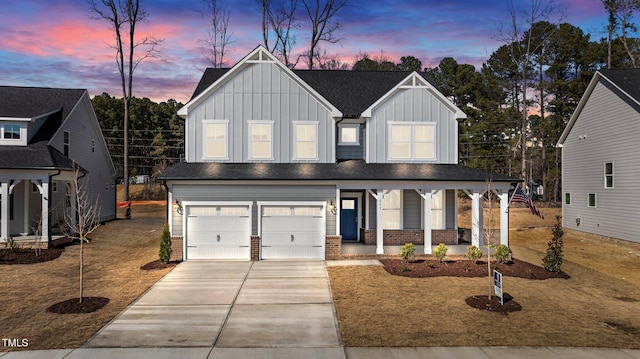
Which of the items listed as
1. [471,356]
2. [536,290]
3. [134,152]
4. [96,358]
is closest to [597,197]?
[536,290]

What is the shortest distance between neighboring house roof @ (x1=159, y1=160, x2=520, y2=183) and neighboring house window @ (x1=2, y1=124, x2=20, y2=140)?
10290mm

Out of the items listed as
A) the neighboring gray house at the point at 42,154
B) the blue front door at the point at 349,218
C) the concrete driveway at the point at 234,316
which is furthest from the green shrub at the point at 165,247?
the blue front door at the point at 349,218

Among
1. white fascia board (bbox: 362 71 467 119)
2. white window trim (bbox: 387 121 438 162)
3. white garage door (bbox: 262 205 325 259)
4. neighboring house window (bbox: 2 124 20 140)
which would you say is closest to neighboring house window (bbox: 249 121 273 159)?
white garage door (bbox: 262 205 325 259)

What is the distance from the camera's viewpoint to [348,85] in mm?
23828

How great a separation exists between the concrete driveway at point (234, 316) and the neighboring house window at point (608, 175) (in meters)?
19.0

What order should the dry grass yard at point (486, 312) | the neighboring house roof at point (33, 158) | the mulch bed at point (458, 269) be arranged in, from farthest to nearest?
the neighboring house roof at point (33, 158), the mulch bed at point (458, 269), the dry grass yard at point (486, 312)

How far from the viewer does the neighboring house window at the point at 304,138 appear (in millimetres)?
20016

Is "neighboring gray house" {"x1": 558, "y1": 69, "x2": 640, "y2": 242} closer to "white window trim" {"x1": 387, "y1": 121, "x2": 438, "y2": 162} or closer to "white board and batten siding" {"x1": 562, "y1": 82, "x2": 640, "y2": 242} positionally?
"white board and batten siding" {"x1": 562, "y1": 82, "x2": 640, "y2": 242}

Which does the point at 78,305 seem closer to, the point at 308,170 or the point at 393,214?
the point at 308,170

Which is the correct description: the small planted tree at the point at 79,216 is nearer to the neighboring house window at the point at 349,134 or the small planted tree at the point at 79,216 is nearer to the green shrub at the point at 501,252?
the neighboring house window at the point at 349,134

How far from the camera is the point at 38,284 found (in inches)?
568

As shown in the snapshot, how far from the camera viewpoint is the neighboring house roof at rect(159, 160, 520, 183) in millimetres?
18141

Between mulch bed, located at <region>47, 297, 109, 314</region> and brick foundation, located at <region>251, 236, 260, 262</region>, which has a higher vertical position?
brick foundation, located at <region>251, 236, 260, 262</region>

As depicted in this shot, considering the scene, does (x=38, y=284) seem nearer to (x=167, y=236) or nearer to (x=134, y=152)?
(x=167, y=236)
